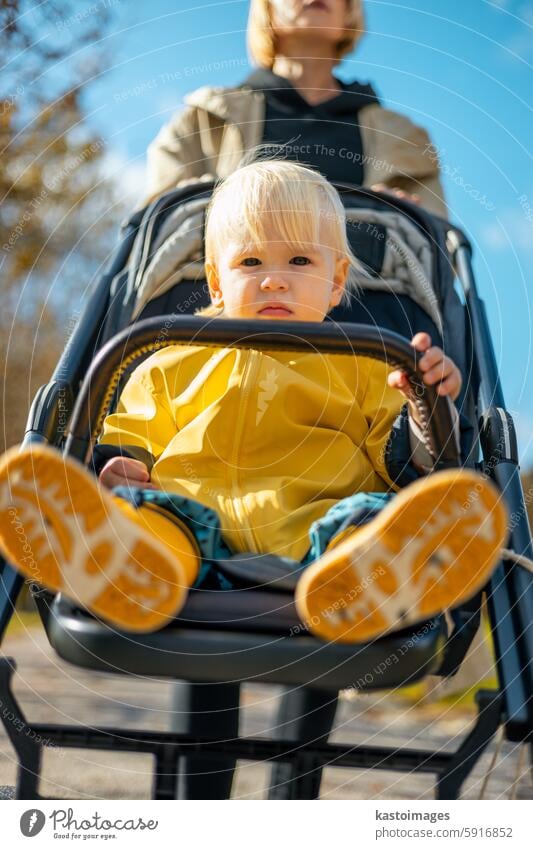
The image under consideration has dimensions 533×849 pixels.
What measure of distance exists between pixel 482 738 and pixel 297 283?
1.86ft

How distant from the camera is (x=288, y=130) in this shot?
172cm

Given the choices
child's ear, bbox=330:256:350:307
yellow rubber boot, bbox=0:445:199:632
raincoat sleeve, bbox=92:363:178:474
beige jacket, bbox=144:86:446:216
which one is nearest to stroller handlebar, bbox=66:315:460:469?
yellow rubber boot, bbox=0:445:199:632

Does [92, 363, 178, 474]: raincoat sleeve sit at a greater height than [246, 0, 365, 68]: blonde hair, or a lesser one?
lesser

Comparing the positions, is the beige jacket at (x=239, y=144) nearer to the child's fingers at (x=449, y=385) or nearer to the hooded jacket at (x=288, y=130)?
the hooded jacket at (x=288, y=130)

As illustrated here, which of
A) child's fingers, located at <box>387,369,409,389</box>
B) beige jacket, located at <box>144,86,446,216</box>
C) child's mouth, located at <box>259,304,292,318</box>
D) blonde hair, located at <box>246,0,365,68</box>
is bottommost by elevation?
child's fingers, located at <box>387,369,409,389</box>

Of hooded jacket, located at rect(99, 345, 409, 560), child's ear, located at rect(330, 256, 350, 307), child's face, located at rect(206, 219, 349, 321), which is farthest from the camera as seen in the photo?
child's ear, located at rect(330, 256, 350, 307)

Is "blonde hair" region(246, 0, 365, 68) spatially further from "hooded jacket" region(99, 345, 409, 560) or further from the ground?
the ground

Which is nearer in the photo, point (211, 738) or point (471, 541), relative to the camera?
point (471, 541)

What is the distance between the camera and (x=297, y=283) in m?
1.20

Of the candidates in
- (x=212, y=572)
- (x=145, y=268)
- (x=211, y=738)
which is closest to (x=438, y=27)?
(x=145, y=268)

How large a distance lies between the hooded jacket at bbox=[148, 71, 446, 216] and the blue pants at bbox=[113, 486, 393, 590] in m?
0.91

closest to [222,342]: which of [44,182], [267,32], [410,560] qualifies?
[410,560]
